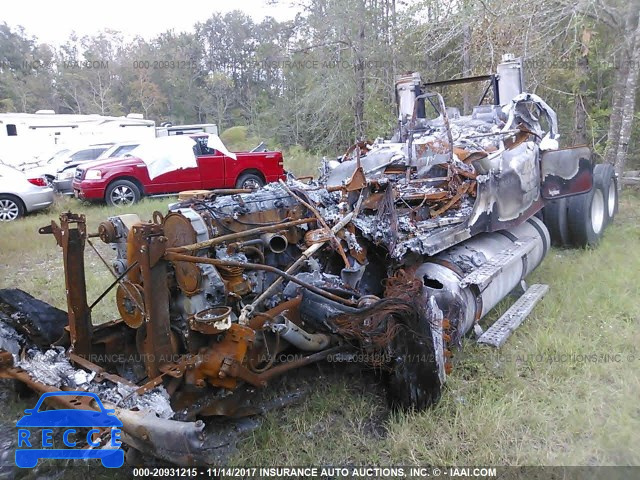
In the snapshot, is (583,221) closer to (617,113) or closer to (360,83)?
(617,113)

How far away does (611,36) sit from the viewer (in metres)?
11.1

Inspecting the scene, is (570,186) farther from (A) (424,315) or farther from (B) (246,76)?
(B) (246,76)

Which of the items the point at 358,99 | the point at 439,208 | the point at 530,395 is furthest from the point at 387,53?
the point at 530,395

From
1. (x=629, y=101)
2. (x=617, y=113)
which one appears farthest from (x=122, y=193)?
(x=617, y=113)

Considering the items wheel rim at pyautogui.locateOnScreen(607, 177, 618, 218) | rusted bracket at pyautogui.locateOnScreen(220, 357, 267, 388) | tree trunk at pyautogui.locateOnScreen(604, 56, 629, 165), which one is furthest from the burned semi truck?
tree trunk at pyautogui.locateOnScreen(604, 56, 629, 165)

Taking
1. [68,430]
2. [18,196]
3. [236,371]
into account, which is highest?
[18,196]

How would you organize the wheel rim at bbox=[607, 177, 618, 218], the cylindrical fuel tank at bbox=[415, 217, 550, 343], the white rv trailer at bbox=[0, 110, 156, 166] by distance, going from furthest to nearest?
the white rv trailer at bbox=[0, 110, 156, 166] < the wheel rim at bbox=[607, 177, 618, 218] < the cylindrical fuel tank at bbox=[415, 217, 550, 343]

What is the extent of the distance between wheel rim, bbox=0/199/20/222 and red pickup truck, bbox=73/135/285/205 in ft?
3.83

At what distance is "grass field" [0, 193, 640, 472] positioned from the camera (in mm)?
2965

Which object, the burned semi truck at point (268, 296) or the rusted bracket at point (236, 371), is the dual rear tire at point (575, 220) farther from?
the rusted bracket at point (236, 371)

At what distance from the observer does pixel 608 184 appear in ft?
24.2

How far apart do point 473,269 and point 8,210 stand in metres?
9.41

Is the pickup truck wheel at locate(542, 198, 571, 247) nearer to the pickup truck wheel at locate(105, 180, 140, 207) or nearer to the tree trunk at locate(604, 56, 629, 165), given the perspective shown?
the tree trunk at locate(604, 56, 629, 165)

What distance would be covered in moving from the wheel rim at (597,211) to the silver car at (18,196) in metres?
Answer: 9.74
